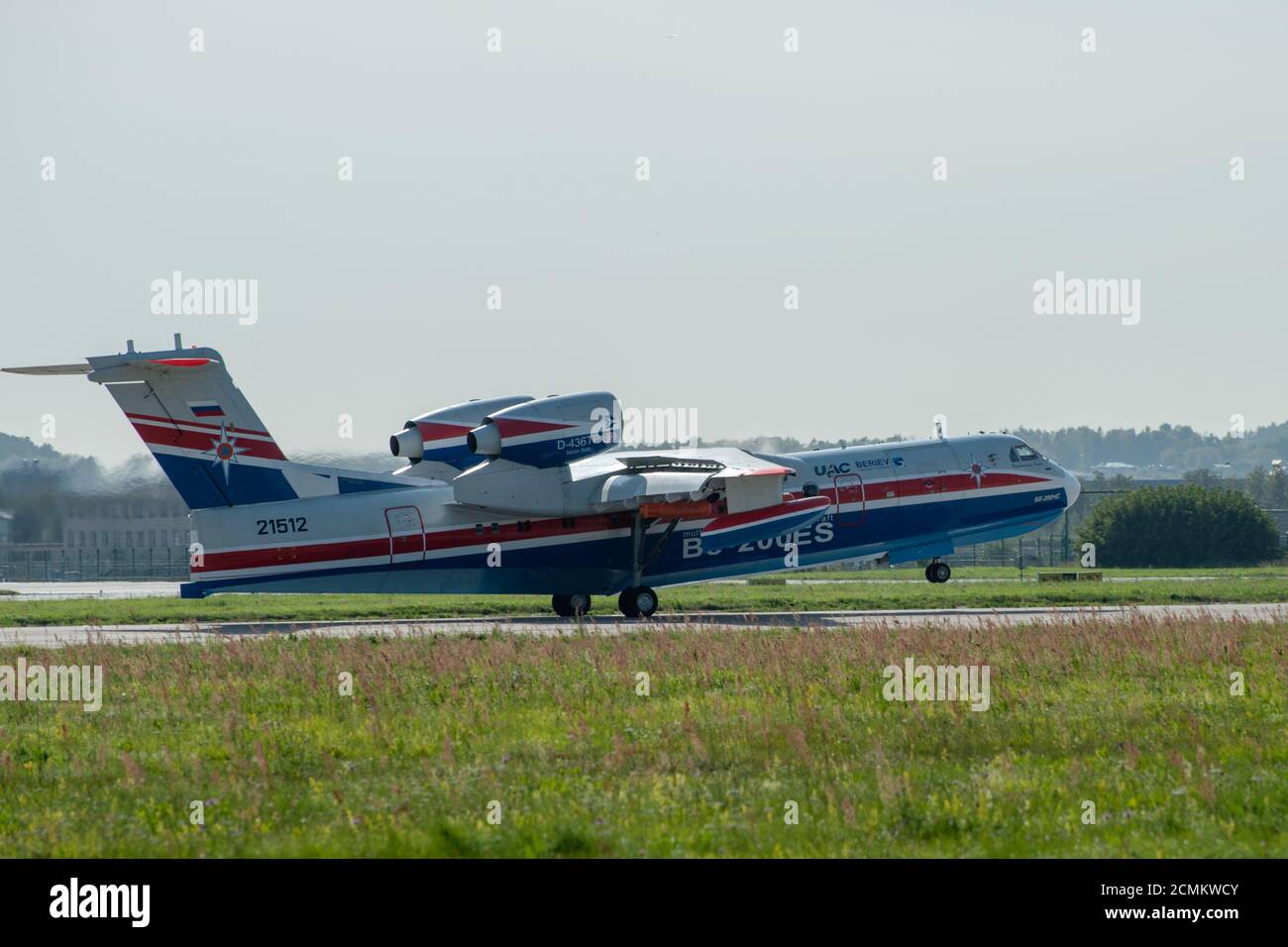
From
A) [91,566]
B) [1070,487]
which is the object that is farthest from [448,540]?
[91,566]

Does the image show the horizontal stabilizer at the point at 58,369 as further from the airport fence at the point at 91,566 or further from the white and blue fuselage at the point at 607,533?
the airport fence at the point at 91,566

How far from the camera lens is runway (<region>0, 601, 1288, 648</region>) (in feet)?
95.8

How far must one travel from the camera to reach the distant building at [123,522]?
61844 mm

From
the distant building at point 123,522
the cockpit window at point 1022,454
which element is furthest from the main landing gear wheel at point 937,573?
the distant building at point 123,522

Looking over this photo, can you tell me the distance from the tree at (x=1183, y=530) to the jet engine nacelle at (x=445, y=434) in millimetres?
48417

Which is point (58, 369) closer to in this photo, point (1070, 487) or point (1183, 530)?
point (1070, 487)

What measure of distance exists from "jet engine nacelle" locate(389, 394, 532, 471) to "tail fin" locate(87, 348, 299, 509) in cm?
494

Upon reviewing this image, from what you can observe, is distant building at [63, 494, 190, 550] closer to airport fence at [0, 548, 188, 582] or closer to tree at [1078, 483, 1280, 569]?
airport fence at [0, 548, 188, 582]

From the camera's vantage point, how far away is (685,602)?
4081 centimetres
